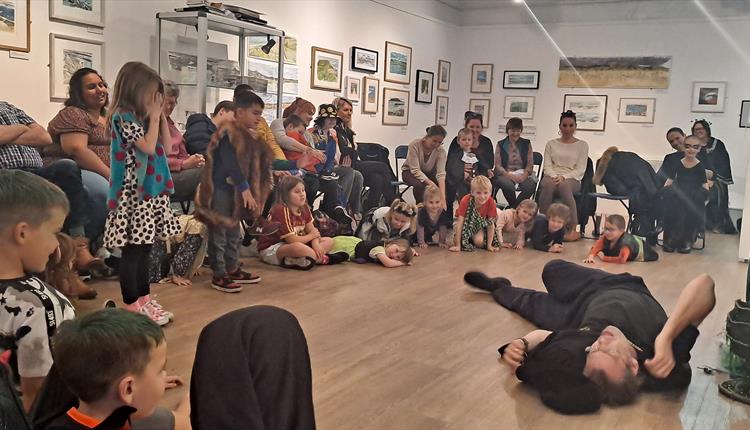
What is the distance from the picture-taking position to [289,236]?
435cm

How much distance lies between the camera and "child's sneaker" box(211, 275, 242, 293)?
3616 millimetres

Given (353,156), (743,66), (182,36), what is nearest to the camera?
(743,66)

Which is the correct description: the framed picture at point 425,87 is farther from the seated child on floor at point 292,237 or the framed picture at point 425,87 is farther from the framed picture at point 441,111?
the seated child on floor at point 292,237

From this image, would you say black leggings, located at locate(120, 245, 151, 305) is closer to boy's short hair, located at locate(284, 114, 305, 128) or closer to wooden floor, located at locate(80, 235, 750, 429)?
wooden floor, located at locate(80, 235, 750, 429)

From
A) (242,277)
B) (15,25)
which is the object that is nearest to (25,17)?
(15,25)

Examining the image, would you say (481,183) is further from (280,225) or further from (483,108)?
(280,225)

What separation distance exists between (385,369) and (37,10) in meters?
3.14

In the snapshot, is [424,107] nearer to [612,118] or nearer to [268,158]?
[268,158]

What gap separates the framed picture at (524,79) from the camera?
7.66ft

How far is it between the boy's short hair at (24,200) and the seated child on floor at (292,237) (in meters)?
2.74

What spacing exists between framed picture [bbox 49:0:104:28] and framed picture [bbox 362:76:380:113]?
2929 mm

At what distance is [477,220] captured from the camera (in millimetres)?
3346

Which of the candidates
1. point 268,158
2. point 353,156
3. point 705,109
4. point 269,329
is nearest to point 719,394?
point 705,109

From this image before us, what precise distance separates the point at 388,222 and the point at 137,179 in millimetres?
2172
